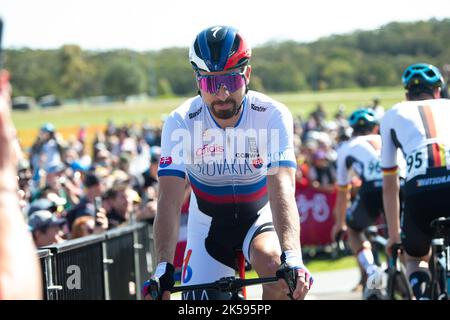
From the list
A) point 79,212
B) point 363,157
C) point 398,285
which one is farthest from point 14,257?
point 79,212

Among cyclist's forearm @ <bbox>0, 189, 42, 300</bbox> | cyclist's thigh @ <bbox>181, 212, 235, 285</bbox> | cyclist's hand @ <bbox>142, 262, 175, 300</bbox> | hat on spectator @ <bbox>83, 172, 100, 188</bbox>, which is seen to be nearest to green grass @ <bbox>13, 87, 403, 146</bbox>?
hat on spectator @ <bbox>83, 172, 100, 188</bbox>

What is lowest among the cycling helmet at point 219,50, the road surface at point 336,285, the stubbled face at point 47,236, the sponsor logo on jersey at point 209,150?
the road surface at point 336,285

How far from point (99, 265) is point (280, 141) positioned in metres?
3.25

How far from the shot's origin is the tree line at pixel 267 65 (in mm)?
66438

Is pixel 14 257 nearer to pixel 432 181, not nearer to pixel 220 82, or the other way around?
pixel 220 82

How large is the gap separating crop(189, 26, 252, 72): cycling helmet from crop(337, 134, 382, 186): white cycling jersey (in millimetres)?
5150

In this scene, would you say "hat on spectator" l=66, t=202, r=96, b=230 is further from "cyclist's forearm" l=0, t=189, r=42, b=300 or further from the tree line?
the tree line

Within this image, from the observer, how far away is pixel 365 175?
10.0 m

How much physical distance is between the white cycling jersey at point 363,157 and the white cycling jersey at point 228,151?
4606mm

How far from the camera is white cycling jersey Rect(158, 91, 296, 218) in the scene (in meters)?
5.06

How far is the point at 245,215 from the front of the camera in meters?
5.42

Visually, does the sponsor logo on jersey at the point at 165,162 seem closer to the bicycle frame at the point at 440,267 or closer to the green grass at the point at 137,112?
the bicycle frame at the point at 440,267

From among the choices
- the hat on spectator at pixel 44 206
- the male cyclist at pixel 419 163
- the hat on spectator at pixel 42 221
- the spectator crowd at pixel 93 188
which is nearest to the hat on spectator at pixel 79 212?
the spectator crowd at pixel 93 188
